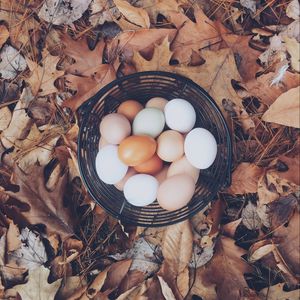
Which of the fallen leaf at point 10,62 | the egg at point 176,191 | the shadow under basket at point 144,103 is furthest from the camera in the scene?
the fallen leaf at point 10,62

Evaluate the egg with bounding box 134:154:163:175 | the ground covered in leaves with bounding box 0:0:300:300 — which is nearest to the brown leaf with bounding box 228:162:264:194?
the ground covered in leaves with bounding box 0:0:300:300

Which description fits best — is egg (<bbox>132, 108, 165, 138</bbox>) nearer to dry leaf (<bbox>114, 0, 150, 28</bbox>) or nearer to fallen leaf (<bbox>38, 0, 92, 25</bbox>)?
dry leaf (<bbox>114, 0, 150, 28</bbox>)

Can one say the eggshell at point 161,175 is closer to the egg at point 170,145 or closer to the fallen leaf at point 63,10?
the egg at point 170,145

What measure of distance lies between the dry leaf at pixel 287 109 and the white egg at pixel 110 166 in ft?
1.55

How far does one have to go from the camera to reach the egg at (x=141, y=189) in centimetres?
135

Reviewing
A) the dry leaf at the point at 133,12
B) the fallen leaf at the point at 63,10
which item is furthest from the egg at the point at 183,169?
the fallen leaf at the point at 63,10

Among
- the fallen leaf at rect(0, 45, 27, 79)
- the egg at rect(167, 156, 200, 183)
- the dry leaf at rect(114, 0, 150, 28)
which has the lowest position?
the egg at rect(167, 156, 200, 183)

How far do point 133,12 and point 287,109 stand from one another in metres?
0.58

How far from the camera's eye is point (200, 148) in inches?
52.1

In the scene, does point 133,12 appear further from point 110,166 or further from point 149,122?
point 110,166

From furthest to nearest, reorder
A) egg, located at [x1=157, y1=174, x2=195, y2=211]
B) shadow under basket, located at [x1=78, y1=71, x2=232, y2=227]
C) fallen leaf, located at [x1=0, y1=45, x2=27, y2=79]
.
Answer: fallen leaf, located at [x1=0, y1=45, x2=27, y2=79] → shadow under basket, located at [x1=78, y1=71, x2=232, y2=227] → egg, located at [x1=157, y1=174, x2=195, y2=211]

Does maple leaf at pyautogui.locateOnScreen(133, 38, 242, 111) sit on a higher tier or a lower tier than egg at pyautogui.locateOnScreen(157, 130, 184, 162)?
higher

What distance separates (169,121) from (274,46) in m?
0.41

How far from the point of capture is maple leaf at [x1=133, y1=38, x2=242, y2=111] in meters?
1.42
